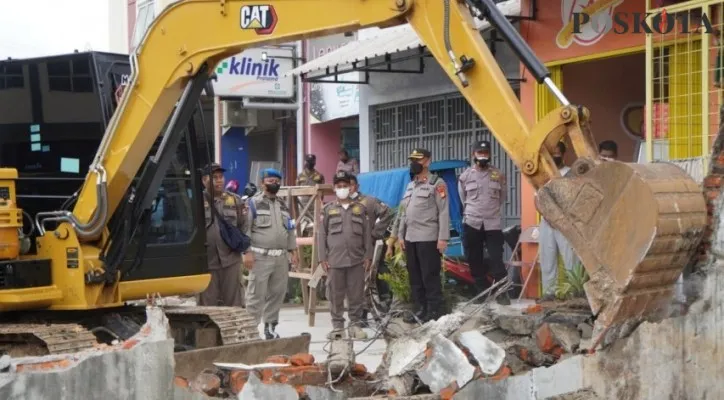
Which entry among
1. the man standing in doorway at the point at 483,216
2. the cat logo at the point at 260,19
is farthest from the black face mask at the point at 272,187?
the cat logo at the point at 260,19

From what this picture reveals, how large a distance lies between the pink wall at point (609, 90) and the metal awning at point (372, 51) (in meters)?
1.22

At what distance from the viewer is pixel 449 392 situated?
22.0 ft

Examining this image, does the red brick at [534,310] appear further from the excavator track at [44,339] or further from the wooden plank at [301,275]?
the wooden plank at [301,275]

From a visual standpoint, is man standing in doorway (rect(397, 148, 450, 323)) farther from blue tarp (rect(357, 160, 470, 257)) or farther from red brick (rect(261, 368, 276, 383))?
red brick (rect(261, 368, 276, 383))

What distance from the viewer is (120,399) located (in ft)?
20.6

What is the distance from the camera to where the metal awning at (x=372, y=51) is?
14.3 meters

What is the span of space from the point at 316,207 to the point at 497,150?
2846mm

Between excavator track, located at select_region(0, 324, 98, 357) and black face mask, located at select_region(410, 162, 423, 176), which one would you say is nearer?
excavator track, located at select_region(0, 324, 98, 357)

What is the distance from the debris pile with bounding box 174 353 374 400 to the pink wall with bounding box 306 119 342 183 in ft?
46.0

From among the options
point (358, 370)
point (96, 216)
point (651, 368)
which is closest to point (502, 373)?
point (651, 368)

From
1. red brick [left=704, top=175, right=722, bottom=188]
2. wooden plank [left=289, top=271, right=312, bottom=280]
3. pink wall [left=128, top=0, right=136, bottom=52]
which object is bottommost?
wooden plank [left=289, top=271, right=312, bottom=280]

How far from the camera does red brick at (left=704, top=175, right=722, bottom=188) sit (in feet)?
23.1

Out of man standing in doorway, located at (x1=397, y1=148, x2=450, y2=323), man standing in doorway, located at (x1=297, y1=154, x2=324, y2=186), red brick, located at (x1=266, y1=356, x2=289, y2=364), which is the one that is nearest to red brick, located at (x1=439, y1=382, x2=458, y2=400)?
red brick, located at (x1=266, y1=356, x2=289, y2=364)

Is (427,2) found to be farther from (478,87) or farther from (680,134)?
(680,134)
